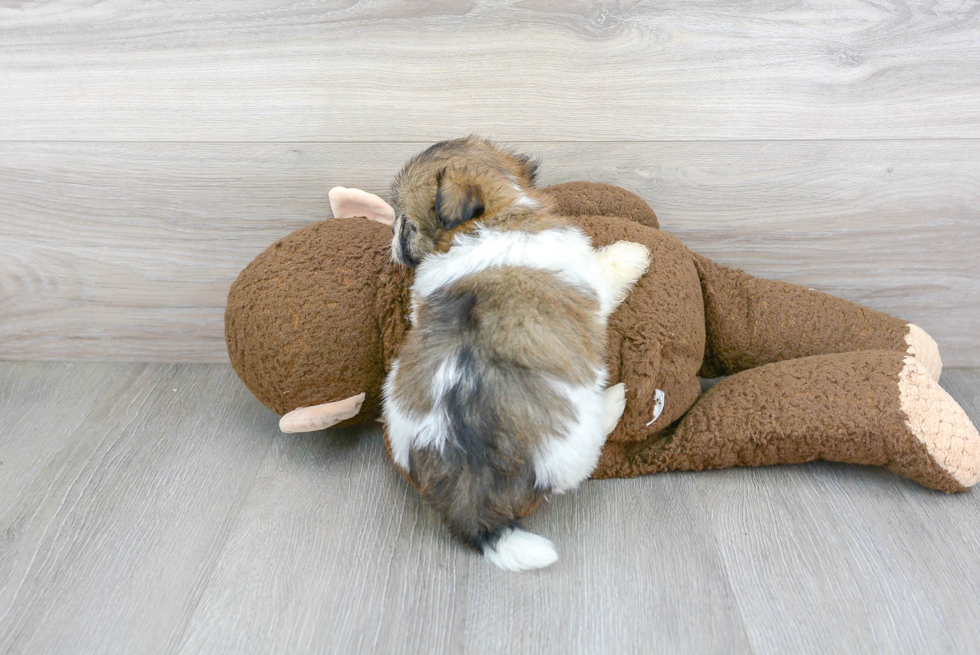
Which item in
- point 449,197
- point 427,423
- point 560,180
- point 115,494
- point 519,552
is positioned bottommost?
point 115,494

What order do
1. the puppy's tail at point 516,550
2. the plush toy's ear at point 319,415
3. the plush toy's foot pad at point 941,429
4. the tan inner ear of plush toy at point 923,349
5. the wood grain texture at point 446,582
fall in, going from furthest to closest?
the tan inner ear of plush toy at point 923,349, the plush toy's ear at point 319,415, the plush toy's foot pad at point 941,429, the puppy's tail at point 516,550, the wood grain texture at point 446,582

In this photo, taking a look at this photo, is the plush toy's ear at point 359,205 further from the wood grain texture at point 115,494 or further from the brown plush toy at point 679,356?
the wood grain texture at point 115,494

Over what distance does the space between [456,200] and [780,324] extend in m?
0.82

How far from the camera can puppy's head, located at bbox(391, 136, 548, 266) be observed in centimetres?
135

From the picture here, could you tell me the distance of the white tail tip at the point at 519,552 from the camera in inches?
50.0

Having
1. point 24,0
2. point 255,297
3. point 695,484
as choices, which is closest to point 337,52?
point 255,297

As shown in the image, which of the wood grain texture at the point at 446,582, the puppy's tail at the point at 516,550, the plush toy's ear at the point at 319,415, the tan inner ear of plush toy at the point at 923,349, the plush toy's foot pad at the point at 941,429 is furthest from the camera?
the tan inner ear of plush toy at the point at 923,349

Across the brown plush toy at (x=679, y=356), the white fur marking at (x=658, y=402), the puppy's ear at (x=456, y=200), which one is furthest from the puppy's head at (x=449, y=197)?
the white fur marking at (x=658, y=402)

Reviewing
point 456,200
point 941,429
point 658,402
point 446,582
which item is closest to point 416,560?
point 446,582

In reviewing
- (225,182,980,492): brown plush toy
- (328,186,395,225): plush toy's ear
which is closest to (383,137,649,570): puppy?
(225,182,980,492): brown plush toy

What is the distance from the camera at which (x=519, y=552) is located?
127 cm

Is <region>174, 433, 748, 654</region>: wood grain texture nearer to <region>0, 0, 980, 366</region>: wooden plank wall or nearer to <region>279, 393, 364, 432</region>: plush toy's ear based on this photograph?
<region>279, 393, 364, 432</region>: plush toy's ear

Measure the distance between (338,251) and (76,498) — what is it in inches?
31.3

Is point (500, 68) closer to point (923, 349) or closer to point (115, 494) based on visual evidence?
point (923, 349)
